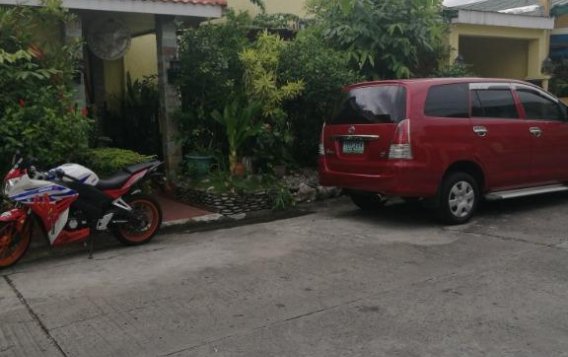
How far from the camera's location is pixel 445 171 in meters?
7.16

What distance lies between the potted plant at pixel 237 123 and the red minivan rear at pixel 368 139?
4.57 ft

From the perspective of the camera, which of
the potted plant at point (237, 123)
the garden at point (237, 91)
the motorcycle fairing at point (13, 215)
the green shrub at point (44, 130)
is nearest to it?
the motorcycle fairing at point (13, 215)

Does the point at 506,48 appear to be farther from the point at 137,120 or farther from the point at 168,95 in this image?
the point at 168,95

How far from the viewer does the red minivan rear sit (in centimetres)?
693

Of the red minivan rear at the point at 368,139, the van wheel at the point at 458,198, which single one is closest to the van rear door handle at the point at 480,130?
the van wheel at the point at 458,198

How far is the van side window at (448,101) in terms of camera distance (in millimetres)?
7129

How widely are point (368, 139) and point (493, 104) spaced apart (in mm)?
1727

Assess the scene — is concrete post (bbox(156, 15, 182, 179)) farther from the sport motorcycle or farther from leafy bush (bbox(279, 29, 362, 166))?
the sport motorcycle

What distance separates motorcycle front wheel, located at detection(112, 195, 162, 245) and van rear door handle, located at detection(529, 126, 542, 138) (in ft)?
15.7

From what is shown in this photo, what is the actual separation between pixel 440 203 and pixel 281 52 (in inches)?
143

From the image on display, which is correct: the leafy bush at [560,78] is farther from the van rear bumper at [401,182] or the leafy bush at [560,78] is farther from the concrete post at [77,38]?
the concrete post at [77,38]

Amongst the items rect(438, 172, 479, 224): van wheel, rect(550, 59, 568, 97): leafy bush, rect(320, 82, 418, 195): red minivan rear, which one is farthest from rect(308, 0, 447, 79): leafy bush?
rect(550, 59, 568, 97): leafy bush

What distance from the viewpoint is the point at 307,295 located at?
16.5 ft

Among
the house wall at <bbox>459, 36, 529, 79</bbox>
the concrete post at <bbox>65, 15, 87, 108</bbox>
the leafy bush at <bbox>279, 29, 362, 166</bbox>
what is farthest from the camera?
the house wall at <bbox>459, 36, 529, 79</bbox>
